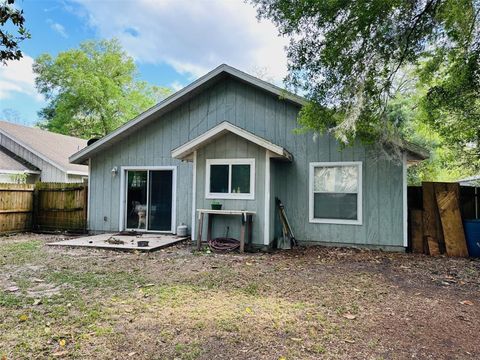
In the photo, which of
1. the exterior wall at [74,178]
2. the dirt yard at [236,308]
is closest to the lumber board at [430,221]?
the dirt yard at [236,308]

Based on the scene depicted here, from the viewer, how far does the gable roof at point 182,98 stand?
8.45m

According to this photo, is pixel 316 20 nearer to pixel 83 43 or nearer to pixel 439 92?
pixel 439 92

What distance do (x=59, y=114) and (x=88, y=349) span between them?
2491cm

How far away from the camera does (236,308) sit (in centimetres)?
386

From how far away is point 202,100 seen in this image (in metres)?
9.47

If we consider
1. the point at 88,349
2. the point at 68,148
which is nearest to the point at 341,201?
the point at 88,349

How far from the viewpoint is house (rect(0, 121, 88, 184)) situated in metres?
14.8

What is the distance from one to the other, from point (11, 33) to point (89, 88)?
21865mm

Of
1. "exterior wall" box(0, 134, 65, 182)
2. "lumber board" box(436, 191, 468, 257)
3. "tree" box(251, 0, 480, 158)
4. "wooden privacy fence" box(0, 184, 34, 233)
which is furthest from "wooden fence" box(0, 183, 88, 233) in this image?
"lumber board" box(436, 191, 468, 257)

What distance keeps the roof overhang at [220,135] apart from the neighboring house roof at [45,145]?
886 cm

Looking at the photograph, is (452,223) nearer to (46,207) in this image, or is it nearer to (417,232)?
(417,232)

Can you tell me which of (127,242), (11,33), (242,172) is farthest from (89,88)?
(11,33)

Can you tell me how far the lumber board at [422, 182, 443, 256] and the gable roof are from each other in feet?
11.9

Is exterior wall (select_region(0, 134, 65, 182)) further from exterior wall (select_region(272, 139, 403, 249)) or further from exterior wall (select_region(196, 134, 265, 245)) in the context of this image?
exterior wall (select_region(272, 139, 403, 249))
